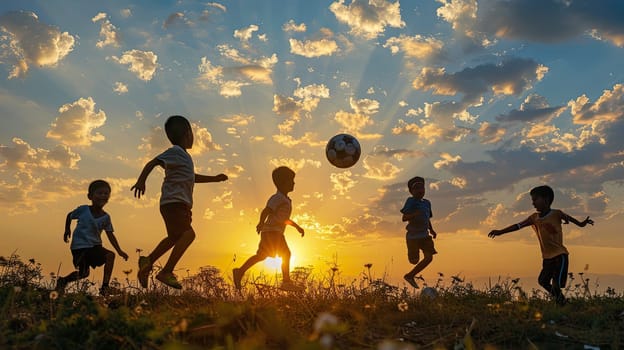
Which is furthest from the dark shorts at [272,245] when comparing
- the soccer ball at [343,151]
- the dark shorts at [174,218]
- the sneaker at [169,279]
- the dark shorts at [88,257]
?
the dark shorts at [88,257]

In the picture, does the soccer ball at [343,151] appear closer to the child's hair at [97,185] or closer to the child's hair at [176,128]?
the child's hair at [176,128]

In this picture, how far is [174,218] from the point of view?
889cm

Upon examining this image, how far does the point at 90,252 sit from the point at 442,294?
644cm

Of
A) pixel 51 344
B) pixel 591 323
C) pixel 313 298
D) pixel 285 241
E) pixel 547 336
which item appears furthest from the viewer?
pixel 285 241

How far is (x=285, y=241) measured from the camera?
1135 cm

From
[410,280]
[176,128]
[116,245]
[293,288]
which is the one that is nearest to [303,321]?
[293,288]

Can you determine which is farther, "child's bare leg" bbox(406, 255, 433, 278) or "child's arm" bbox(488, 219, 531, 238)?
"child's bare leg" bbox(406, 255, 433, 278)

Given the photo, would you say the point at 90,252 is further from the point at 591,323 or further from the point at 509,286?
the point at 591,323

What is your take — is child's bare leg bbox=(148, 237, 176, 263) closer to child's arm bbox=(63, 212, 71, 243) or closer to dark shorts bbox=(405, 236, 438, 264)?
child's arm bbox=(63, 212, 71, 243)

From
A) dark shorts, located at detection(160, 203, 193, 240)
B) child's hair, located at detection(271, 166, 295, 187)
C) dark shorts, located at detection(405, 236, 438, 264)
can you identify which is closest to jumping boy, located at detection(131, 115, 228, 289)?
dark shorts, located at detection(160, 203, 193, 240)

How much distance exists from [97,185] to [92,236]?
0.97 m

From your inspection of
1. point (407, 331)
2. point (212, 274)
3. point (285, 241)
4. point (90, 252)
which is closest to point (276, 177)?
point (285, 241)

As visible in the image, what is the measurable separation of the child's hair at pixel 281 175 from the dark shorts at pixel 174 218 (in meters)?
2.82

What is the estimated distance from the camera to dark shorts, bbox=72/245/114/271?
10.2 metres
